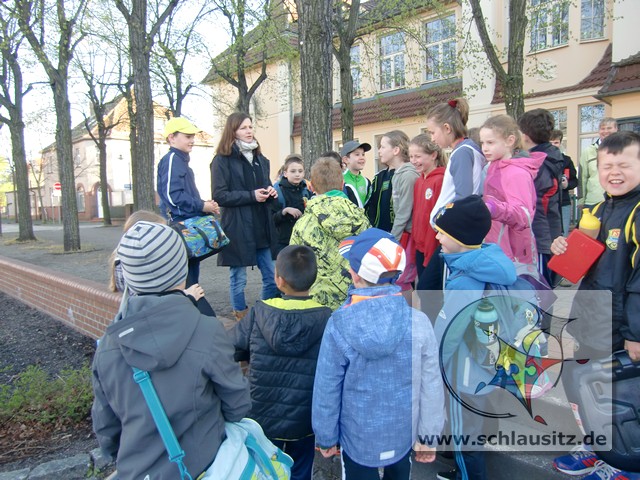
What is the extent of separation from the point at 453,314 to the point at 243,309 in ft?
8.86

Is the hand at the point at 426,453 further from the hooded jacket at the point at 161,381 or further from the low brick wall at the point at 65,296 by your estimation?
the low brick wall at the point at 65,296

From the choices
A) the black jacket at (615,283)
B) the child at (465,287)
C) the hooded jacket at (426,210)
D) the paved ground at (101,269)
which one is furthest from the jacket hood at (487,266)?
the paved ground at (101,269)

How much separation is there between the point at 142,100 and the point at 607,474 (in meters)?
9.86

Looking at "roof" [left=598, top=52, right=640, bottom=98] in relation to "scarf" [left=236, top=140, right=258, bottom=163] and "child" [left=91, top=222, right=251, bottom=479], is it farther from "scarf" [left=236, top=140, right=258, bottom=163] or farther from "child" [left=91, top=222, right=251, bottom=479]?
"child" [left=91, top=222, right=251, bottom=479]

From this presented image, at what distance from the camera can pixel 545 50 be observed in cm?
1538

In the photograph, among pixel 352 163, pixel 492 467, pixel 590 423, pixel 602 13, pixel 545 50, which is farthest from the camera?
pixel 545 50

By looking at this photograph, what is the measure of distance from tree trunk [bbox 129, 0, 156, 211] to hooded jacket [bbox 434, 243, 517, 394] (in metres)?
8.46

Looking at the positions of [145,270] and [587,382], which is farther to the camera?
[587,382]

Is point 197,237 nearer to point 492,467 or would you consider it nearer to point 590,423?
point 492,467

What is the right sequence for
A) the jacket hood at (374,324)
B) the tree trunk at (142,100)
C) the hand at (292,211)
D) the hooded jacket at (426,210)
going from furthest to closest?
1. the tree trunk at (142,100)
2. the hand at (292,211)
3. the hooded jacket at (426,210)
4. the jacket hood at (374,324)

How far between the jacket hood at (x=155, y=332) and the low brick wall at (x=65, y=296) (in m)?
3.17

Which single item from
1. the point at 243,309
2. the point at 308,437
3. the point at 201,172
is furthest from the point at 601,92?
the point at 201,172

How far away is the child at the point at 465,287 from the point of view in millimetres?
2549

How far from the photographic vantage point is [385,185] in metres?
4.97
